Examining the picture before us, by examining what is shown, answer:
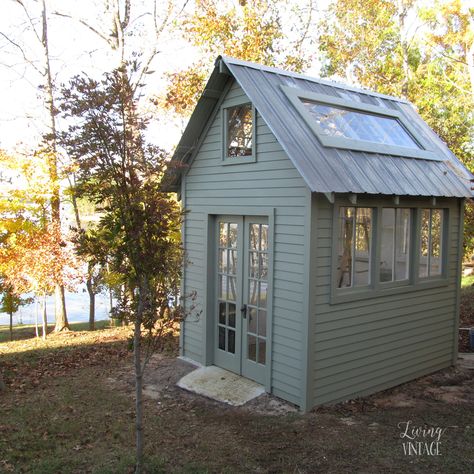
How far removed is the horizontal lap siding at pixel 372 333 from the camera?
624 cm

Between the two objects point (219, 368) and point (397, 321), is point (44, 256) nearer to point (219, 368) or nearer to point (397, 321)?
point (219, 368)

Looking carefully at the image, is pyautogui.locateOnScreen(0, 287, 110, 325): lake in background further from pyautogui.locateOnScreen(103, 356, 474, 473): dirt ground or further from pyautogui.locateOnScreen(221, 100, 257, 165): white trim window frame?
pyautogui.locateOnScreen(103, 356, 474, 473): dirt ground

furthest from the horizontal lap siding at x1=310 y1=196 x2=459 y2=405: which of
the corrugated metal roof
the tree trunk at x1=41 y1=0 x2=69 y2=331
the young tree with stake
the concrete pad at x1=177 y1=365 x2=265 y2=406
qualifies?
the tree trunk at x1=41 y1=0 x2=69 y2=331

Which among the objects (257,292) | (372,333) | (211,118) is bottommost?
(372,333)

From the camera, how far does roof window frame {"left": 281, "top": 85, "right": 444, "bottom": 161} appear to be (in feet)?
21.9

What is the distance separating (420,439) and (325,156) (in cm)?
359

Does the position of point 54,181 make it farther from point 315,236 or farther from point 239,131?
point 315,236

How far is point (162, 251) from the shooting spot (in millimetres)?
4309

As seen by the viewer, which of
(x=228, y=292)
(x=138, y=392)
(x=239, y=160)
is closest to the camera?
(x=138, y=392)

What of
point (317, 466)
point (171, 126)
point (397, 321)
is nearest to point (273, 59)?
point (171, 126)

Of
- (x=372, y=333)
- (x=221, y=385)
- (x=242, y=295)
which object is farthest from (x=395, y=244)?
(x=221, y=385)

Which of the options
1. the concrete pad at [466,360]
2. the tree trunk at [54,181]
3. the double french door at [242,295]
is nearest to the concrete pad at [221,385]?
the double french door at [242,295]

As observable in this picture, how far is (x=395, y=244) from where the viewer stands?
7.36 metres

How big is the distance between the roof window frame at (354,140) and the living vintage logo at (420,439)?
12.2 feet
